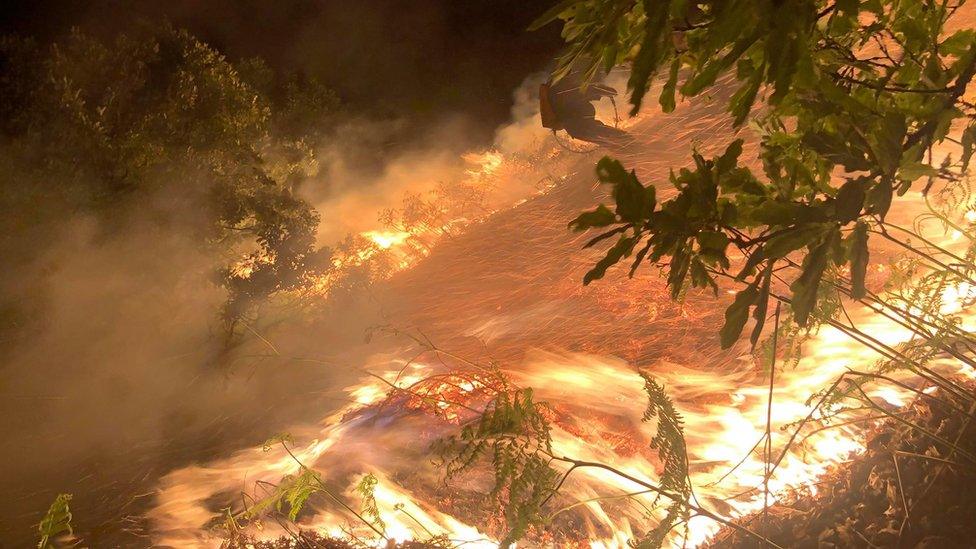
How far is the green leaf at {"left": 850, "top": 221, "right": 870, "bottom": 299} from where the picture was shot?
3.24 ft

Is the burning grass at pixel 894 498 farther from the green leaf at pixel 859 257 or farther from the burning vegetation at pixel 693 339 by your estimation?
the green leaf at pixel 859 257

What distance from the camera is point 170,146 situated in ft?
13.6

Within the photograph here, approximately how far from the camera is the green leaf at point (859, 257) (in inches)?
38.9

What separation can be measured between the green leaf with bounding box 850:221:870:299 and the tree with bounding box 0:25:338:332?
4.16 metres

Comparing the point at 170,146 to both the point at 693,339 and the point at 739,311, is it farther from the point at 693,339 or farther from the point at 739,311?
the point at 739,311

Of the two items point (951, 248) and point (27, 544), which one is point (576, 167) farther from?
point (27, 544)

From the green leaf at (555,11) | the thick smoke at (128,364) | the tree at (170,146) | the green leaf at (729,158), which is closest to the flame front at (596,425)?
the thick smoke at (128,364)

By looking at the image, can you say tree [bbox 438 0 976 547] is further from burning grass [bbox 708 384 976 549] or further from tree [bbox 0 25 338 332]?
tree [bbox 0 25 338 332]

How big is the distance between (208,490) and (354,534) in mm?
1091

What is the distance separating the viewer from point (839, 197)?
0.99 m

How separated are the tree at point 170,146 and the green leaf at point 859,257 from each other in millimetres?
4160

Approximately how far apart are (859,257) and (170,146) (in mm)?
4323

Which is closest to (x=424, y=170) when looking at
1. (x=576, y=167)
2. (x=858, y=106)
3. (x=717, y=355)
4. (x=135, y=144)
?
(x=576, y=167)

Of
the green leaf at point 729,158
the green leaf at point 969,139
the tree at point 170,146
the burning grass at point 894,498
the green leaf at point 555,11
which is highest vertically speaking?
the green leaf at point 555,11
